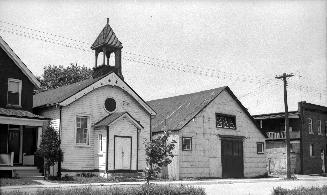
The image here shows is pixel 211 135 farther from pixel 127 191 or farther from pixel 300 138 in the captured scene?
pixel 127 191

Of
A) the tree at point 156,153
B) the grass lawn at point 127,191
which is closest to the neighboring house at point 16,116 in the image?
the tree at point 156,153

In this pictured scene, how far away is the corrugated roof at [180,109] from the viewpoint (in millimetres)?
35875

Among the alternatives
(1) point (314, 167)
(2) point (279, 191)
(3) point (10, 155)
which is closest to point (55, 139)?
(3) point (10, 155)

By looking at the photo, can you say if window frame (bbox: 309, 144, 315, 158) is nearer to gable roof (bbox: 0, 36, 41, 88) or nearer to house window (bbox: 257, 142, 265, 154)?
house window (bbox: 257, 142, 265, 154)

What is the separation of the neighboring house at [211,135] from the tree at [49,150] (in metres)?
8.77

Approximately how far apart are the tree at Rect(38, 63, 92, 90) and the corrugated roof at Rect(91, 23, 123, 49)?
28.5 metres

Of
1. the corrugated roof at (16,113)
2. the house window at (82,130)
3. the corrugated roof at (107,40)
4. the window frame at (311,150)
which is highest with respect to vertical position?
the corrugated roof at (107,40)

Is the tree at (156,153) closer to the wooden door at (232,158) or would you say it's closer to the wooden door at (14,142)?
the wooden door at (14,142)

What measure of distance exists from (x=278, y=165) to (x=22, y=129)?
2925 centimetres

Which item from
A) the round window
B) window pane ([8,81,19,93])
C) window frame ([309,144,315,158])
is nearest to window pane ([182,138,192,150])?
the round window

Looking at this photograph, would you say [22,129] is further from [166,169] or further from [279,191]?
[279,191]

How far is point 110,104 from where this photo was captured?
3231 centimetres

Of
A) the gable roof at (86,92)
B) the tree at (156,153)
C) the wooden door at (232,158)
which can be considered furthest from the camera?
the wooden door at (232,158)

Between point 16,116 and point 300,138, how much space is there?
3169 cm
